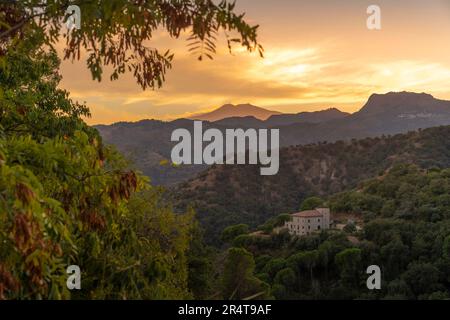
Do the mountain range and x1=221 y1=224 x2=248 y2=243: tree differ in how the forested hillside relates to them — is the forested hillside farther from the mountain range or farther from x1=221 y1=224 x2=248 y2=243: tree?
the mountain range

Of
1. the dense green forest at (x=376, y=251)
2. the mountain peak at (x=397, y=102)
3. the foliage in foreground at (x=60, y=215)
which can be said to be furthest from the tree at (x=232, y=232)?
the mountain peak at (x=397, y=102)

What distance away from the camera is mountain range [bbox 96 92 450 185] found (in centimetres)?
11556

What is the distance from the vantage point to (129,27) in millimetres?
4906

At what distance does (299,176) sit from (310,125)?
68.2 metres

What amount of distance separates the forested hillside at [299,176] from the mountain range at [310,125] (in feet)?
84.5

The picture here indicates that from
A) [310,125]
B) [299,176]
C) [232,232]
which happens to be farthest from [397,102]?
[232,232]

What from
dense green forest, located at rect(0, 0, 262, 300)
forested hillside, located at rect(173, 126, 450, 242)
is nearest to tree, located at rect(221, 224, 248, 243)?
forested hillside, located at rect(173, 126, 450, 242)

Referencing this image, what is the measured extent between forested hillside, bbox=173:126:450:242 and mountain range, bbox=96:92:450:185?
25.8 m

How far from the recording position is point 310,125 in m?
151

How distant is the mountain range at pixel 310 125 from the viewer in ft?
379

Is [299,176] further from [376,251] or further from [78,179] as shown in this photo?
[78,179]

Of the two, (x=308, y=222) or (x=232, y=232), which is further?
(x=232, y=232)

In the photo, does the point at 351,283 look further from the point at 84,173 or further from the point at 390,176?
the point at 84,173

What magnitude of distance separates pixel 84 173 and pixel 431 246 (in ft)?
129
